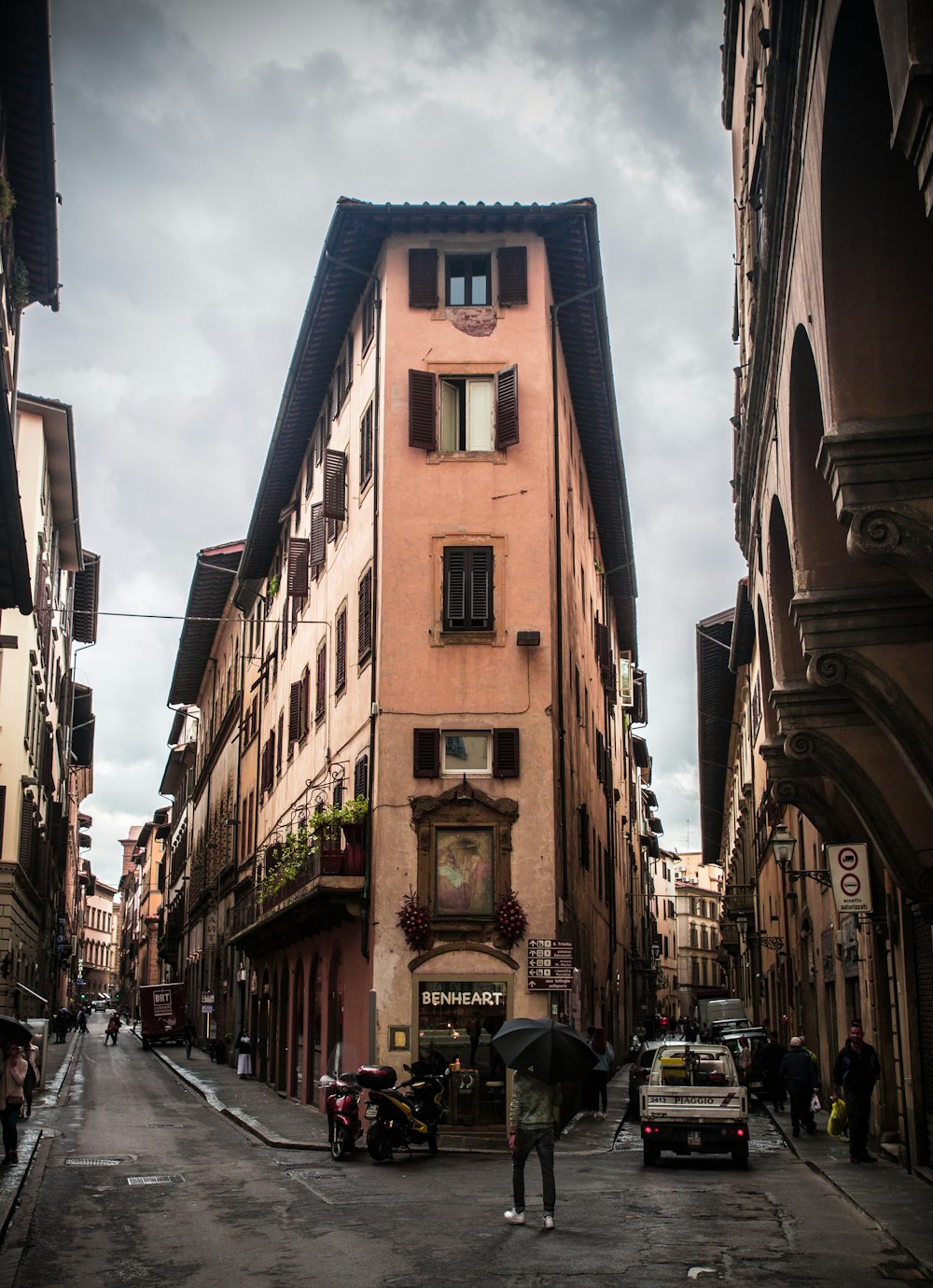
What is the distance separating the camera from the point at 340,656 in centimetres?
3125

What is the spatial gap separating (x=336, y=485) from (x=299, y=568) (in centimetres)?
524

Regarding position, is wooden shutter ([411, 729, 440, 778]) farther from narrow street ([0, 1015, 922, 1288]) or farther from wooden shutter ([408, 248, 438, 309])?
wooden shutter ([408, 248, 438, 309])

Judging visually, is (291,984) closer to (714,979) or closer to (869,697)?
(869,697)

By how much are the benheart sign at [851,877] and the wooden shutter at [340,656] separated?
13.7 m

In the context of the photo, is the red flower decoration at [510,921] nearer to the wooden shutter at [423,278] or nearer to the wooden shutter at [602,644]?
the wooden shutter at [423,278]

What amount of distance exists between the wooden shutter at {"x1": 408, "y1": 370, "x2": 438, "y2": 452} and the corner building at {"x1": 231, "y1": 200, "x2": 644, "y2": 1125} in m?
0.04

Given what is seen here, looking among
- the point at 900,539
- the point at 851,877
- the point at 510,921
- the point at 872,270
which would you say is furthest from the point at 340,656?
the point at 900,539

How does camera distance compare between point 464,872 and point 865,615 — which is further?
point 464,872

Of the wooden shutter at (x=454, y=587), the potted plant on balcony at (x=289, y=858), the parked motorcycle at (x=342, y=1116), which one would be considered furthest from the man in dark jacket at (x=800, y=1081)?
the wooden shutter at (x=454, y=587)

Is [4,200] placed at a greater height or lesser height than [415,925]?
greater

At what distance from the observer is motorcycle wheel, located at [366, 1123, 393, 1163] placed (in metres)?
19.8

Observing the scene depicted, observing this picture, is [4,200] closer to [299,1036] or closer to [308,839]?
[308,839]

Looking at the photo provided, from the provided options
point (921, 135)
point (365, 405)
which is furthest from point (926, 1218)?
point (365, 405)

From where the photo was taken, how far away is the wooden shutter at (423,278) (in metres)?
28.5
